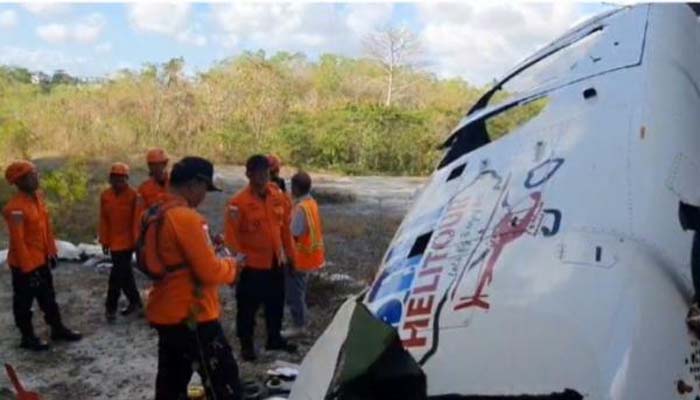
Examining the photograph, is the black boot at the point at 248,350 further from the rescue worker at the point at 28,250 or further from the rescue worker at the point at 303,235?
the rescue worker at the point at 28,250

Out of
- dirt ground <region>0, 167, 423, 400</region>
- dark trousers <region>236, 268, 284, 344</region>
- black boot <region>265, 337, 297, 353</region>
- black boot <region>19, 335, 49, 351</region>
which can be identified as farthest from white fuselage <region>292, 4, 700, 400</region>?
black boot <region>19, 335, 49, 351</region>

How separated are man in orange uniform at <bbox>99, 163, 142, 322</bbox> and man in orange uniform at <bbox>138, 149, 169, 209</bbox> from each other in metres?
0.13

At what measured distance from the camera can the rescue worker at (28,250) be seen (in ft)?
17.9

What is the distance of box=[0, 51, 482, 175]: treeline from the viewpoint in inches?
832

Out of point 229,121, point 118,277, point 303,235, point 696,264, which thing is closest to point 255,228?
point 303,235

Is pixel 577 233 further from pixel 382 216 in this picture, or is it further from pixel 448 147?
pixel 382 216

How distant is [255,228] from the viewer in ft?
17.1

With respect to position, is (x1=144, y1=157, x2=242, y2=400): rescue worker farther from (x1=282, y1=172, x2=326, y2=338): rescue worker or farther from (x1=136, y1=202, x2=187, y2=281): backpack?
(x1=282, y1=172, x2=326, y2=338): rescue worker

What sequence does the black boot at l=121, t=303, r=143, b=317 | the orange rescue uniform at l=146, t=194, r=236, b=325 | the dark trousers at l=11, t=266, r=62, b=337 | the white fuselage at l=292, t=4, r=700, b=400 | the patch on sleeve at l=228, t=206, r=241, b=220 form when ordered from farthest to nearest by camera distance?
1. the black boot at l=121, t=303, r=143, b=317
2. the dark trousers at l=11, t=266, r=62, b=337
3. the patch on sleeve at l=228, t=206, r=241, b=220
4. the orange rescue uniform at l=146, t=194, r=236, b=325
5. the white fuselage at l=292, t=4, r=700, b=400

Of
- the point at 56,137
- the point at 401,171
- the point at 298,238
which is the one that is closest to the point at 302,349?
the point at 298,238

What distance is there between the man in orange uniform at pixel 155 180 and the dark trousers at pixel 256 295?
140 cm

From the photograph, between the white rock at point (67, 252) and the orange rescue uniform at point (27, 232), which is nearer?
the orange rescue uniform at point (27, 232)

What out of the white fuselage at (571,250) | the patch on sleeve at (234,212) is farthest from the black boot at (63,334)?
the white fuselage at (571,250)

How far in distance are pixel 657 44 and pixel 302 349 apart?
3.26 meters
